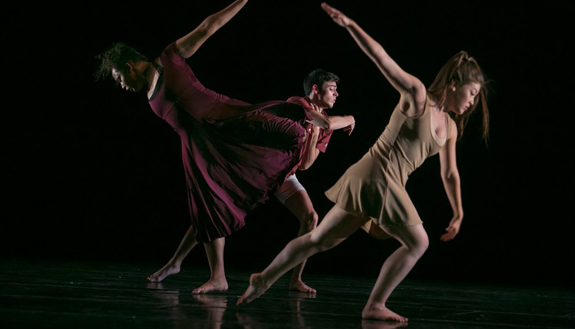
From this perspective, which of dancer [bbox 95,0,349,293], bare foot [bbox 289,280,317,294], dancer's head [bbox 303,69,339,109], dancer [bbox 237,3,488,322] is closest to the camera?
dancer [bbox 237,3,488,322]

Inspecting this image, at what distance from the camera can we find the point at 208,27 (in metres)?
3.01

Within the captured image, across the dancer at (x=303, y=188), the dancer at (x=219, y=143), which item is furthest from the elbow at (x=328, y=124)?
the dancer at (x=303, y=188)

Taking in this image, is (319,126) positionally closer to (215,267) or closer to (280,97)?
(215,267)

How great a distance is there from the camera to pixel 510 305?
→ 3225 millimetres

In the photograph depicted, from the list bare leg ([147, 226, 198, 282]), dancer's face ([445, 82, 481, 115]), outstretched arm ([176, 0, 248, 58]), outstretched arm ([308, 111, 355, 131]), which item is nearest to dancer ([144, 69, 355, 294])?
bare leg ([147, 226, 198, 282])

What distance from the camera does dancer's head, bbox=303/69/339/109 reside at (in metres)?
3.64

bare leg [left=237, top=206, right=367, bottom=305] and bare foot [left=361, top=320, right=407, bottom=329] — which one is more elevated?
bare leg [left=237, top=206, right=367, bottom=305]

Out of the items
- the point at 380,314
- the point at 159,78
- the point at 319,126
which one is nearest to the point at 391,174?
the point at 380,314

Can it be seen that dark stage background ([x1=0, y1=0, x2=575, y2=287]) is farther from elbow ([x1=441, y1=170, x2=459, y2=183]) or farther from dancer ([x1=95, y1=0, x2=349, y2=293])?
elbow ([x1=441, y1=170, x2=459, y2=183])

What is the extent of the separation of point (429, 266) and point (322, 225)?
2.80 metres

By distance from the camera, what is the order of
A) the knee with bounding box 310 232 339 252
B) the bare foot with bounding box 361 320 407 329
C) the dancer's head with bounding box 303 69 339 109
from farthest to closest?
1. the dancer's head with bounding box 303 69 339 109
2. the knee with bounding box 310 232 339 252
3. the bare foot with bounding box 361 320 407 329

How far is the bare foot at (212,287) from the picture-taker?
314 cm

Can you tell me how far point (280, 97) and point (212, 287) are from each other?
7.94 feet

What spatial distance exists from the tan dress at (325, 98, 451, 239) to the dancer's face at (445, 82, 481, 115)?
0.07 m
